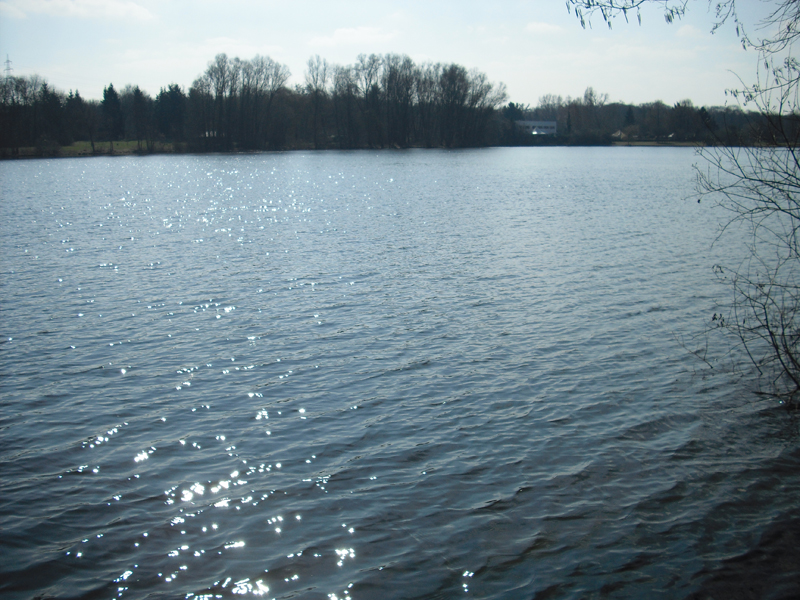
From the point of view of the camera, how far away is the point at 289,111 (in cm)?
12656

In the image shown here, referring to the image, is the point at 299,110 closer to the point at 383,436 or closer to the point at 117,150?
the point at 117,150

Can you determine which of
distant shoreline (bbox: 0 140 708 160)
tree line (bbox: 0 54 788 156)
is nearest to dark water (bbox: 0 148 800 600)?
distant shoreline (bbox: 0 140 708 160)

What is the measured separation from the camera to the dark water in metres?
5.80

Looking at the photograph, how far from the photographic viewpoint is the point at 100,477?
7441 millimetres

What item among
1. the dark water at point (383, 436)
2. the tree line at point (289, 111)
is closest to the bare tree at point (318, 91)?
the tree line at point (289, 111)

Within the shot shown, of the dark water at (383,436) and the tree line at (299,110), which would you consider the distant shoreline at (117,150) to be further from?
the dark water at (383,436)

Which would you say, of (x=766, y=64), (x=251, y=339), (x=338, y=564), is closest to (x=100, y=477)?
(x=338, y=564)

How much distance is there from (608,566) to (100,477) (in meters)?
6.27

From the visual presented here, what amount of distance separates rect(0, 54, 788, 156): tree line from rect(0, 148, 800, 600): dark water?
107787mm

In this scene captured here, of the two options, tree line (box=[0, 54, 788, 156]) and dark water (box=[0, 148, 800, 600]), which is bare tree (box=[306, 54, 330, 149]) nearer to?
tree line (box=[0, 54, 788, 156])

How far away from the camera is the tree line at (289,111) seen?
115625 mm

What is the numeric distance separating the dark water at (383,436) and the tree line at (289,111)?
108 metres

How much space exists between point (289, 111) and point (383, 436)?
128321 mm

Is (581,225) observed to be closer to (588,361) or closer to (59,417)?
(588,361)
